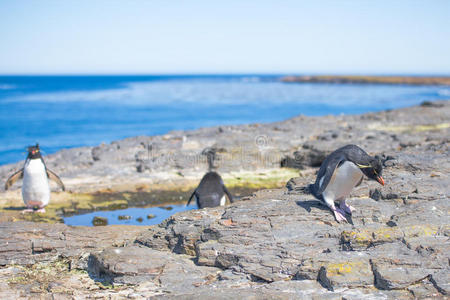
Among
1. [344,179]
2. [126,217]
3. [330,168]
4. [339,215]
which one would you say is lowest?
[126,217]

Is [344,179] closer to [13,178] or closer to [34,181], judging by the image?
[34,181]

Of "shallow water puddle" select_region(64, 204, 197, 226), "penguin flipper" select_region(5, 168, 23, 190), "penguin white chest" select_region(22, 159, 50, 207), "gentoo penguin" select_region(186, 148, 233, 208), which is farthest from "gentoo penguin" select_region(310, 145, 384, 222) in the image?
"penguin flipper" select_region(5, 168, 23, 190)

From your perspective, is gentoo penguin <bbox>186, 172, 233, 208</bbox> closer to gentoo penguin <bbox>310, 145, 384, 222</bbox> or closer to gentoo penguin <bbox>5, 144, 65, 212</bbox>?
gentoo penguin <bbox>310, 145, 384, 222</bbox>

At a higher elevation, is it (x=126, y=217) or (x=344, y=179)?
(x=344, y=179)

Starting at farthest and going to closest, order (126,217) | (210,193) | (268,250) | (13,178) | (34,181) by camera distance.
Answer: (13,178)
(126,217)
(34,181)
(210,193)
(268,250)

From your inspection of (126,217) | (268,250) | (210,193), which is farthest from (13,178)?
(268,250)

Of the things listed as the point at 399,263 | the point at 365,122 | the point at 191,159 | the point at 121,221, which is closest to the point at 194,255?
the point at 399,263

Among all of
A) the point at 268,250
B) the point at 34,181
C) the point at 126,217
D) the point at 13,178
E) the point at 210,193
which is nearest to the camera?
the point at 268,250

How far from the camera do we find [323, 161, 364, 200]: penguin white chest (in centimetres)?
545

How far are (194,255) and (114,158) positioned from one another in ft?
30.7

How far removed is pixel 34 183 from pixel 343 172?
676cm

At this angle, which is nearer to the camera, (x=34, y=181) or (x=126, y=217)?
(x=34, y=181)

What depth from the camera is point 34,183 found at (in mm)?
9445

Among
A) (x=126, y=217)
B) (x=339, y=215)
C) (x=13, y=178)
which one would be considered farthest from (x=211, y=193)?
(x=13, y=178)
